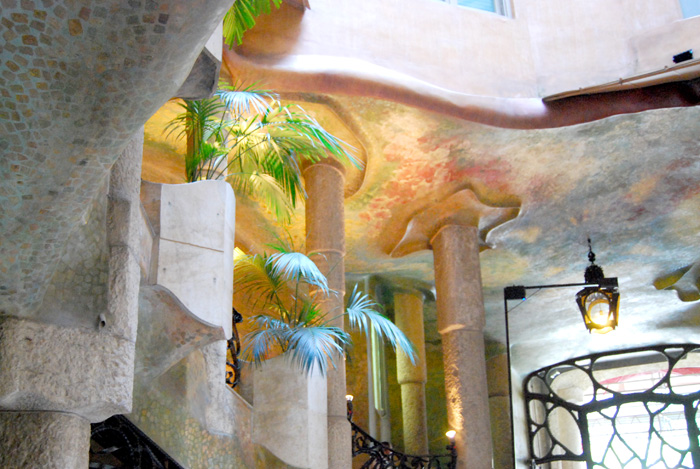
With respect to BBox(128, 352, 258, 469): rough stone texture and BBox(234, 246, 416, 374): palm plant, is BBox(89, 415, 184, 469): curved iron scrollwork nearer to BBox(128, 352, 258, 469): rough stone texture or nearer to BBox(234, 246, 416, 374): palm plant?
BBox(128, 352, 258, 469): rough stone texture

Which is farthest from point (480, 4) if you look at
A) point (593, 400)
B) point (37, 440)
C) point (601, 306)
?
point (593, 400)

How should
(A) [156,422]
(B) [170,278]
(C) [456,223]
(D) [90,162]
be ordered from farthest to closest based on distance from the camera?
1. (C) [456,223]
2. (A) [156,422]
3. (B) [170,278]
4. (D) [90,162]

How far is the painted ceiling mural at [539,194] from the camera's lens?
747 cm

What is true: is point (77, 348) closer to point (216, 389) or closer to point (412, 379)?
point (216, 389)

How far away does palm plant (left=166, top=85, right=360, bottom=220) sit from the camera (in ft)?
17.2

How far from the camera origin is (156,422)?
4547 millimetres

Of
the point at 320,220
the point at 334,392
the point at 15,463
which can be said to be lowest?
the point at 15,463

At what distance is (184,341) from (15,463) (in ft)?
5.06

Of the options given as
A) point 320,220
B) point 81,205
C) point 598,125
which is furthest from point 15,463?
point 598,125

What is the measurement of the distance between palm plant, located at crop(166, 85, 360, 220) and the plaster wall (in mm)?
1335

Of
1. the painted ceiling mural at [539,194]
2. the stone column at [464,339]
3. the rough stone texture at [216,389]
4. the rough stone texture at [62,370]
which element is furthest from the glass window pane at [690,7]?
the rough stone texture at [62,370]

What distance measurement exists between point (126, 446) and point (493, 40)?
542 centimetres

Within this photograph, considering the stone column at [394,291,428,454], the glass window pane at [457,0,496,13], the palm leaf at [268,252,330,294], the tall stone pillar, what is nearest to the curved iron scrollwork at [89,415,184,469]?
the palm leaf at [268,252,330,294]

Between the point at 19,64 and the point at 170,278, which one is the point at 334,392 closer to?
the point at 170,278
